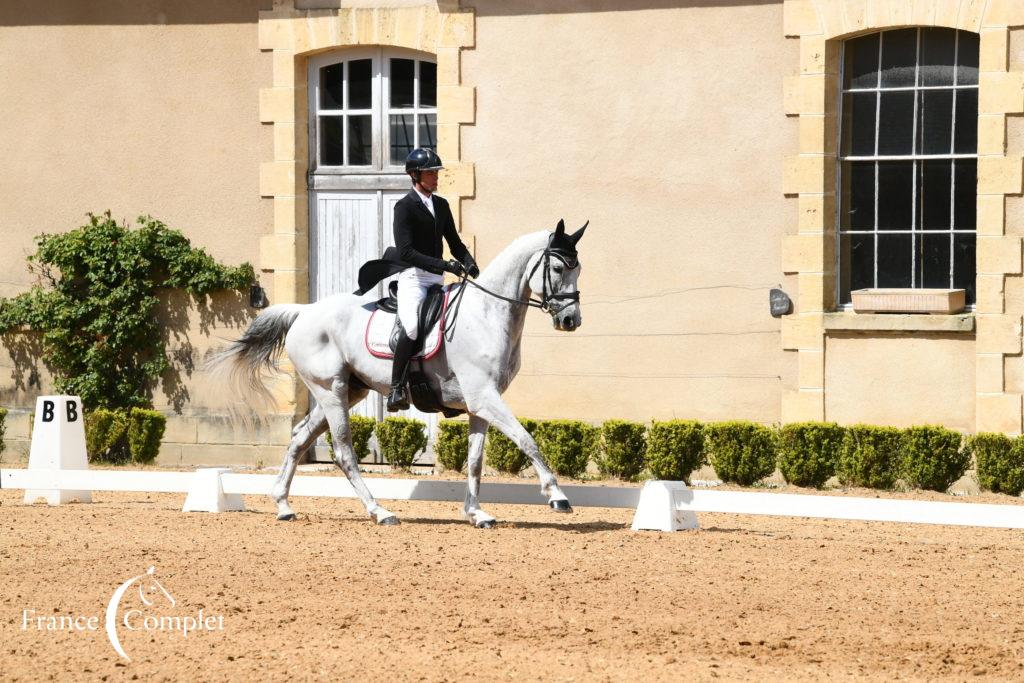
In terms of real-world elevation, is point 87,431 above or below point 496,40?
below

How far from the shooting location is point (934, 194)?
1244 centimetres

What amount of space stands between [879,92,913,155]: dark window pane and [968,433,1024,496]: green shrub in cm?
255

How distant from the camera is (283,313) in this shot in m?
10.1

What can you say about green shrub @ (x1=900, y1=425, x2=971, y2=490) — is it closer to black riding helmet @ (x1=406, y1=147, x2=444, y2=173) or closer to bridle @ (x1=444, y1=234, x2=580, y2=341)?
bridle @ (x1=444, y1=234, x2=580, y2=341)

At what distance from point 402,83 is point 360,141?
0.67m

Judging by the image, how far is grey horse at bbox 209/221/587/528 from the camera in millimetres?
8938

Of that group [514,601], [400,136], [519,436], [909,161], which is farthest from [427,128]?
[514,601]

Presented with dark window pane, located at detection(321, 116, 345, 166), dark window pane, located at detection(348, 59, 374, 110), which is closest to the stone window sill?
dark window pane, located at detection(348, 59, 374, 110)

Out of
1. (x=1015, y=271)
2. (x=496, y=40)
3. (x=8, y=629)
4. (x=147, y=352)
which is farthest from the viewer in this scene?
(x=147, y=352)

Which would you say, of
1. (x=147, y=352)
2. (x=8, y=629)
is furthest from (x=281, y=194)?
(x=8, y=629)

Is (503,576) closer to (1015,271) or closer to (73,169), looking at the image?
A: (1015,271)

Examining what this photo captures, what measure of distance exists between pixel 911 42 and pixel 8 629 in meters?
8.73

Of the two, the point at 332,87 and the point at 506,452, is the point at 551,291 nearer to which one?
the point at 506,452

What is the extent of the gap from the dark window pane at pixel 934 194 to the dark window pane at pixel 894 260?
0.23 m
